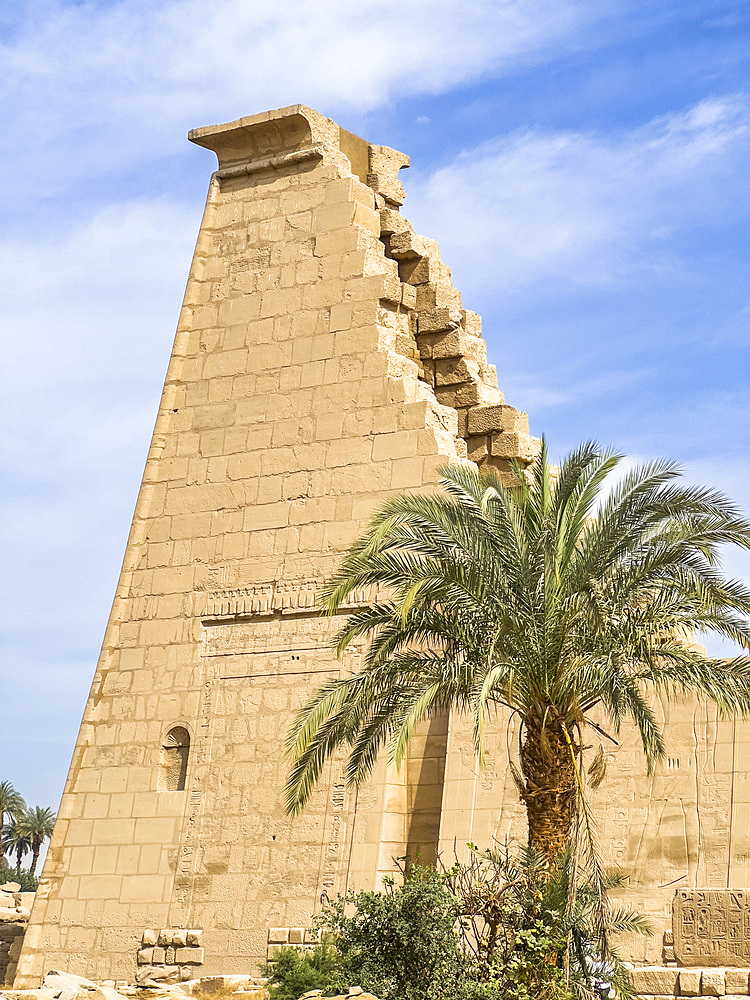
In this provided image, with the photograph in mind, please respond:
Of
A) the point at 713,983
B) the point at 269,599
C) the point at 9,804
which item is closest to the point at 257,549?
the point at 269,599

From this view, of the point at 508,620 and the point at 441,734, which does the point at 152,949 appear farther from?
the point at 508,620

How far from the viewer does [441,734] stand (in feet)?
46.2

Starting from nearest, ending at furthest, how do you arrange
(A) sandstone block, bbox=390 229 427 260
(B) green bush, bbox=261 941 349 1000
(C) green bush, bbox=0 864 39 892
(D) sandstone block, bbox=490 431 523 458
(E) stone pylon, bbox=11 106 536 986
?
(B) green bush, bbox=261 941 349 1000, (E) stone pylon, bbox=11 106 536 986, (D) sandstone block, bbox=490 431 523 458, (A) sandstone block, bbox=390 229 427 260, (C) green bush, bbox=0 864 39 892

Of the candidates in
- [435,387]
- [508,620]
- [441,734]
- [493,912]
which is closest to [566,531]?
[508,620]

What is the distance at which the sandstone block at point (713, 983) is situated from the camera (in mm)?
10812

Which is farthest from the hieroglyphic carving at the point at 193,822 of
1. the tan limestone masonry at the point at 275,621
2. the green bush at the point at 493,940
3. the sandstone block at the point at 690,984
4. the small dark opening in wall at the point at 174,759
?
the sandstone block at the point at 690,984

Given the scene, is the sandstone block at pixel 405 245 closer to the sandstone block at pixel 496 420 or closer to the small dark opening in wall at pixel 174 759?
the sandstone block at pixel 496 420

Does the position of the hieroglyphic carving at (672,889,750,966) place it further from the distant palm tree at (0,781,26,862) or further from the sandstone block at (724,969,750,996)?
the distant palm tree at (0,781,26,862)

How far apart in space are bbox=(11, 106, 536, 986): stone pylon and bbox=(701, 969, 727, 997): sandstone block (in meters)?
3.42

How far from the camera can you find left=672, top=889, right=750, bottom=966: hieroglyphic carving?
1129 cm

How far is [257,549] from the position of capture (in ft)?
51.7

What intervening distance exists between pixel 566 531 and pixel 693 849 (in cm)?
346

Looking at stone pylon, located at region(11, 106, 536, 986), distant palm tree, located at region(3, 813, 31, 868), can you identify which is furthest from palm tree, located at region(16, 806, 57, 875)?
stone pylon, located at region(11, 106, 536, 986)

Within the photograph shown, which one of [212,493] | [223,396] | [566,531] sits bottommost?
[566,531]
